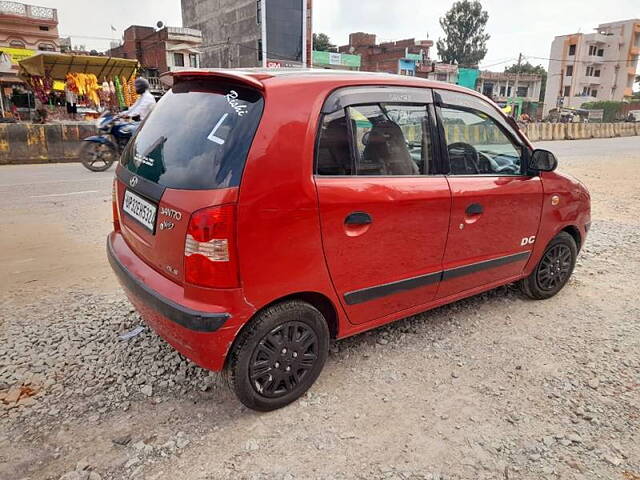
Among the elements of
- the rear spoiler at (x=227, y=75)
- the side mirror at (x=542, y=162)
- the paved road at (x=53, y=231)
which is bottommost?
the paved road at (x=53, y=231)

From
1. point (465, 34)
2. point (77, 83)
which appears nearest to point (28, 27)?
point (77, 83)

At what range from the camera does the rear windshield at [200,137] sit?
2.12 metres

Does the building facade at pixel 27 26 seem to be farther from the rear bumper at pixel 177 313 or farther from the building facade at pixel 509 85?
the building facade at pixel 509 85

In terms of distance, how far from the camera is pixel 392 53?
172 ft

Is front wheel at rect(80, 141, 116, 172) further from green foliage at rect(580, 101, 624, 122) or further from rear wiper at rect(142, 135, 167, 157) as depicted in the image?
green foliage at rect(580, 101, 624, 122)

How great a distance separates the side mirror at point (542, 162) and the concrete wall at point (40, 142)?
1186 cm

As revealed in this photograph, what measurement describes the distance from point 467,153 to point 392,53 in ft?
178

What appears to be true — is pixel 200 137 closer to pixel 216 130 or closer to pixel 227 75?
pixel 216 130

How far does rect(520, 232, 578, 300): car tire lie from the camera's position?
3.89m

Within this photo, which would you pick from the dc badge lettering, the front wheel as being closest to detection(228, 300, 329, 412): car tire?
the dc badge lettering

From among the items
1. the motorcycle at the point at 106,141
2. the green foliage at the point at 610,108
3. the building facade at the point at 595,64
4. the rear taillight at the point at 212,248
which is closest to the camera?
the rear taillight at the point at 212,248

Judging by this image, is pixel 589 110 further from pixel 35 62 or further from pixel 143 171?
pixel 143 171

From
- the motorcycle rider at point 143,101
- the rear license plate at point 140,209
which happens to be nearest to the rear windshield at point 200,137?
the rear license plate at point 140,209

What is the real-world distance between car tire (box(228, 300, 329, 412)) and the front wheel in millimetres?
9143
